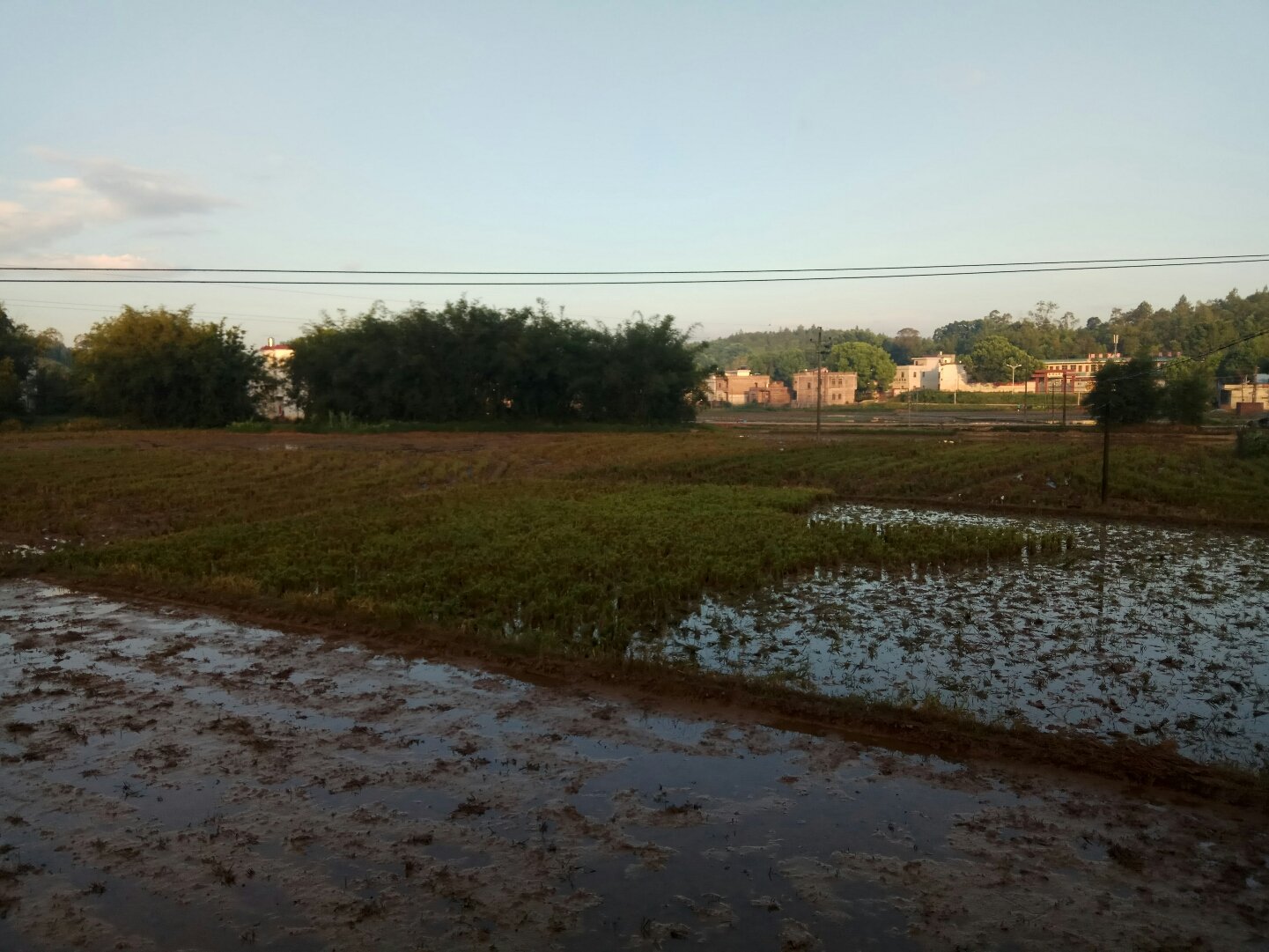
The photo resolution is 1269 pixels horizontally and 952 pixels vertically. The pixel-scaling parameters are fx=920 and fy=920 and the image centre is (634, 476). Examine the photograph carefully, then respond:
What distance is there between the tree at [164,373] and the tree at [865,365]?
245 feet

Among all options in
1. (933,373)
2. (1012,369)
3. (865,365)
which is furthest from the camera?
(865,365)

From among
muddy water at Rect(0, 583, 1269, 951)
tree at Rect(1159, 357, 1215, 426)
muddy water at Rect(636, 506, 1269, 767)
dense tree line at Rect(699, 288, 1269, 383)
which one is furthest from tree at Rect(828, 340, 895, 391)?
muddy water at Rect(0, 583, 1269, 951)

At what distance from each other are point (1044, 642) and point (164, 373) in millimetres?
44624

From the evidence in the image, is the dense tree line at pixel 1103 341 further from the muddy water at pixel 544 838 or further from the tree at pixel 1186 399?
the muddy water at pixel 544 838

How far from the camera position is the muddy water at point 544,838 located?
4.05 metres

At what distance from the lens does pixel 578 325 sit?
4606 centimetres

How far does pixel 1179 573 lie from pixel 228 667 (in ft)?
37.6

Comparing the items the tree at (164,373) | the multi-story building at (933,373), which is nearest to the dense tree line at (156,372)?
the tree at (164,373)

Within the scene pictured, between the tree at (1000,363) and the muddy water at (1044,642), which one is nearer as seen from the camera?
the muddy water at (1044,642)

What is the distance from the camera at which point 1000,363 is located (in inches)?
3669

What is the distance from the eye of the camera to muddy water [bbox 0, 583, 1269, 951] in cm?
405

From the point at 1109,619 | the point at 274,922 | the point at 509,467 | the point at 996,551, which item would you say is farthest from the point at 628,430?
the point at 274,922

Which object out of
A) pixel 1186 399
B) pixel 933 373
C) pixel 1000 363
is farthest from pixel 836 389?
pixel 1186 399

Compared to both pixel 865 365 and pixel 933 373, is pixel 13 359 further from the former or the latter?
pixel 865 365
